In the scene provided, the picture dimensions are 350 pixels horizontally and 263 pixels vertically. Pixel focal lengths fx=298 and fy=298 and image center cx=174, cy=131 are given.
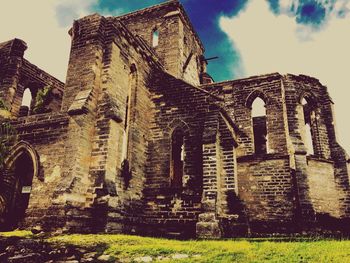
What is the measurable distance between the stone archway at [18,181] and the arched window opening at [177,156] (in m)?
5.11

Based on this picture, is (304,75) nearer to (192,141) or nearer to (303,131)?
(303,131)

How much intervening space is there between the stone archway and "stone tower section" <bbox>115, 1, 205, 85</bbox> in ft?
35.0

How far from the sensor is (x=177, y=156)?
40.8 feet

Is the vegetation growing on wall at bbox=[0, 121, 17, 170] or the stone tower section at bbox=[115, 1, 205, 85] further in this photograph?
the stone tower section at bbox=[115, 1, 205, 85]

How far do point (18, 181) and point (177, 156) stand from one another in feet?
20.3

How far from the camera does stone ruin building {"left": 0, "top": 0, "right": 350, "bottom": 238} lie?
9.50 metres

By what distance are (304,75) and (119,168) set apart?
12.4 m

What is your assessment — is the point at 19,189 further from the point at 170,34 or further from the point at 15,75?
the point at 170,34

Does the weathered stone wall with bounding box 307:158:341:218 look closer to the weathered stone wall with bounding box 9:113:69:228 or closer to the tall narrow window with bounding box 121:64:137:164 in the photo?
the tall narrow window with bounding box 121:64:137:164

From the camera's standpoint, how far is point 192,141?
38.8ft

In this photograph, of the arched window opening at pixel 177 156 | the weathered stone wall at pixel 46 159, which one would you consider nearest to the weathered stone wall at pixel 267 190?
the arched window opening at pixel 177 156

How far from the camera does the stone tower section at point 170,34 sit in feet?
65.1

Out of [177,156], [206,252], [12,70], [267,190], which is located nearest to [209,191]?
[177,156]

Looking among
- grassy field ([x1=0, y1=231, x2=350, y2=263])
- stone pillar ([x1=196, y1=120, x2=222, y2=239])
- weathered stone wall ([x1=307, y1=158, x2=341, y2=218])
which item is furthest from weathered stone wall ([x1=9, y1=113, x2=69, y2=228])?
weathered stone wall ([x1=307, y1=158, x2=341, y2=218])
